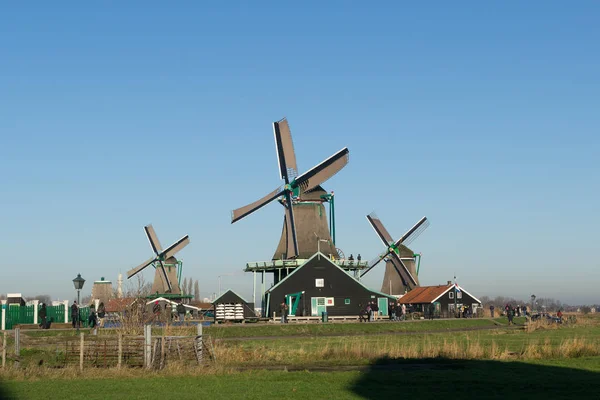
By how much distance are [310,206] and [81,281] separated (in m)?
34.7

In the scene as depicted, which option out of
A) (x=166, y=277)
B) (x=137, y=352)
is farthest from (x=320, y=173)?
(x=137, y=352)

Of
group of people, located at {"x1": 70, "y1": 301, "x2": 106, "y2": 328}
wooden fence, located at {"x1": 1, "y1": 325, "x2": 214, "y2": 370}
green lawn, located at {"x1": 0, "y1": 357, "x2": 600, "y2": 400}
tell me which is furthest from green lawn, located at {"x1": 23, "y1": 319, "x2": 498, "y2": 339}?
green lawn, located at {"x1": 0, "y1": 357, "x2": 600, "y2": 400}

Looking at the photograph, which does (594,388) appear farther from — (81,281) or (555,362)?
(81,281)

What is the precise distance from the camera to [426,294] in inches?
3123

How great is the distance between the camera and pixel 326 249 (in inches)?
2808

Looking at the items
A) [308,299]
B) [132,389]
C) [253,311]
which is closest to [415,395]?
[132,389]

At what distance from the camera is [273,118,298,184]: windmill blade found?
71812 millimetres

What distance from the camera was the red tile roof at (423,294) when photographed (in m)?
77.1

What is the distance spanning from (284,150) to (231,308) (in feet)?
50.4

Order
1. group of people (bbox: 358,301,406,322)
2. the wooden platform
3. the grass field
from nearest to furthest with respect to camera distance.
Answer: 1. the grass field
2. group of people (bbox: 358,301,406,322)
3. the wooden platform

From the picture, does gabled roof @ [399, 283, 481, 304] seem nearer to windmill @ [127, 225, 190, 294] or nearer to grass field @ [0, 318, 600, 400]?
windmill @ [127, 225, 190, 294]

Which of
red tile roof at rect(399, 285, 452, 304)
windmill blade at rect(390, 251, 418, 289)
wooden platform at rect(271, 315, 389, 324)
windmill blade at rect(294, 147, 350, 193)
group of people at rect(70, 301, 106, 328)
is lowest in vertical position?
wooden platform at rect(271, 315, 389, 324)

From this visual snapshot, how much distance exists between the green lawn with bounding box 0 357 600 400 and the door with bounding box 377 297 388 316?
4258cm

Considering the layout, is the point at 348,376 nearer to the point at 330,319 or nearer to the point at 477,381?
the point at 477,381
